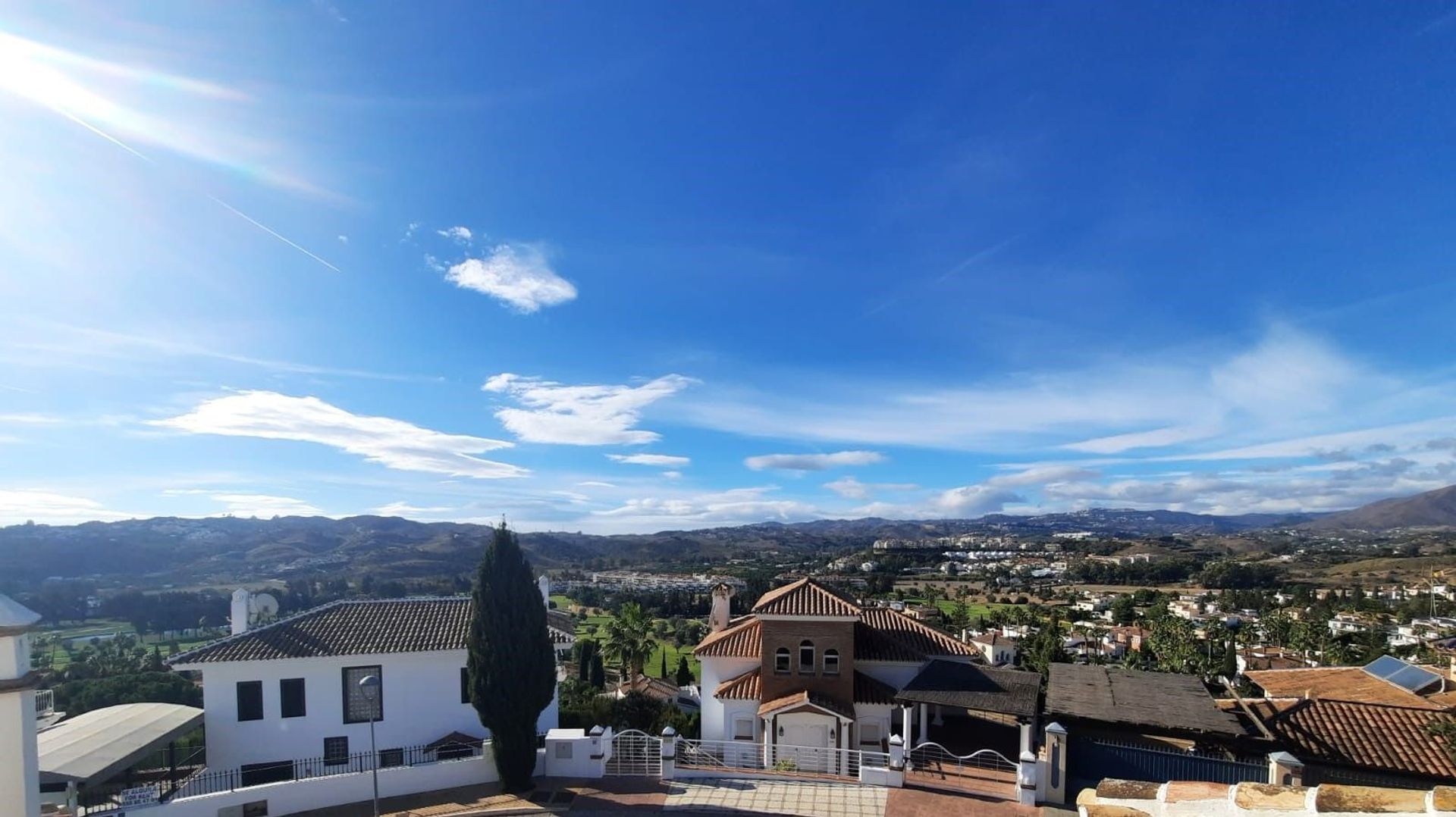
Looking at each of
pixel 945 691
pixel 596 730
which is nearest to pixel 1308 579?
pixel 945 691

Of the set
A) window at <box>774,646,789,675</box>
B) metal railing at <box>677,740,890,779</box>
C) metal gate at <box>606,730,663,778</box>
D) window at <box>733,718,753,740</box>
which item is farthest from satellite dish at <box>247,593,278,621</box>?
window at <box>774,646,789,675</box>

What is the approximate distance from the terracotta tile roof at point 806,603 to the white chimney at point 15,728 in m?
14.9

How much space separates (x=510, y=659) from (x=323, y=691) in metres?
6.61

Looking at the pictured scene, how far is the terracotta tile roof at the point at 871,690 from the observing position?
19.0 metres

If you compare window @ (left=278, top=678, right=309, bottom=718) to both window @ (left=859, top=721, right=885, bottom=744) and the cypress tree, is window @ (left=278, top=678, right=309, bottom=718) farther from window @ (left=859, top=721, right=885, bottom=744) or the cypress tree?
window @ (left=859, top=721, right=885, bottom=744)

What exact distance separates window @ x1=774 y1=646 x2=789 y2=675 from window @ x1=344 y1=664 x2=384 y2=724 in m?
10.2

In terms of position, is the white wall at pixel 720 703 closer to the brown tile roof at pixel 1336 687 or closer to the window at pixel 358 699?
the window at pixel 358 699

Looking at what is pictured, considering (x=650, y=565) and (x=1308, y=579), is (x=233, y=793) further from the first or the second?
(x=650, y=565)

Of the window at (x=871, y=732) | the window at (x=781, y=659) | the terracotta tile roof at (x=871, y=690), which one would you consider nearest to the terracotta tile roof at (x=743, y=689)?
the window at (x=781, y=659)

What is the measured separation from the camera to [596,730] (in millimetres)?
14711

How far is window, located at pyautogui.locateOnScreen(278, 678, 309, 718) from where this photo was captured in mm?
16984

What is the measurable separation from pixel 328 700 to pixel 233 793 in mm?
5052

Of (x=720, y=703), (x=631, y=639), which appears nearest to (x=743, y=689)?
(x=720, y=703)

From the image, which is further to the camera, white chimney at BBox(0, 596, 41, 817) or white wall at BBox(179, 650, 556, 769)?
white wall at BBox(179, 650, 556, 769)
